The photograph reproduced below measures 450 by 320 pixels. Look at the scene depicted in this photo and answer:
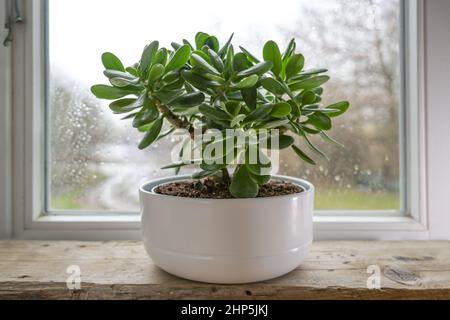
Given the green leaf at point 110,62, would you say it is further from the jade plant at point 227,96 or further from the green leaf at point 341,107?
the green leaf at point 341,107

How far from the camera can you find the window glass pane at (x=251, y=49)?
0.79m

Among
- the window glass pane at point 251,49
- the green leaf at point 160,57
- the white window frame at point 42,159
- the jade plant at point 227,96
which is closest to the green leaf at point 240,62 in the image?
the jade plant at point 227,96

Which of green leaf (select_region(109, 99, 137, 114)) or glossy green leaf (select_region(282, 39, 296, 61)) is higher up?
glossy green leaf (select_region(282, 39, 296, 61))

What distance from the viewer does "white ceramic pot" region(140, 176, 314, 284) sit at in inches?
20.1

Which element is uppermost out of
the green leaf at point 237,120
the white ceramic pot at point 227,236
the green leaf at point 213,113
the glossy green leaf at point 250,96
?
the glossy green leaf at point 250,96

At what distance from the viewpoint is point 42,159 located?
0.79 meters

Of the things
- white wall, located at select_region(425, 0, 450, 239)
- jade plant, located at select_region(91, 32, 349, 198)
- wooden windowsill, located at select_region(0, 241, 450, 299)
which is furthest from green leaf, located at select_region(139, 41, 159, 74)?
white wall, located at select_region(425, 0, 450, 239)

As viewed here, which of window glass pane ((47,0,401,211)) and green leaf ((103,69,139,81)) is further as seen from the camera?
window glass pane ((47,0,401,211))

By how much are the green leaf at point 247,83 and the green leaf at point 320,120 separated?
115 mm

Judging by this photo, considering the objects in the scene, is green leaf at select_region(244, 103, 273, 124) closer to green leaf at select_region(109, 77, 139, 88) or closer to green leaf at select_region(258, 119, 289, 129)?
green leaf at select_region(258, 119, 289, 129)

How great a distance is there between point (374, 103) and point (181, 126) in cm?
46

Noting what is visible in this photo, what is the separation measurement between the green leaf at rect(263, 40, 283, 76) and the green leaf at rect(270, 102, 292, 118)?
0.07 metres

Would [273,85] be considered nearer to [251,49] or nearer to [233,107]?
[233,107]
